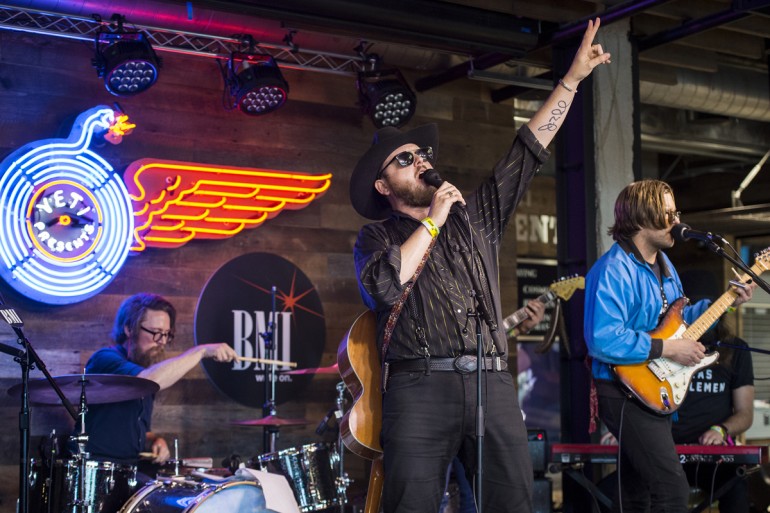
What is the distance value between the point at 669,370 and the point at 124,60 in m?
4.11

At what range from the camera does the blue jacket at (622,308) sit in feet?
15.2

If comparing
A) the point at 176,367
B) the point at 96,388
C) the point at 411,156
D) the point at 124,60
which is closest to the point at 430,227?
the point at 411,156

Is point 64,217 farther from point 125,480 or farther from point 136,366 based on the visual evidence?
point 125,480

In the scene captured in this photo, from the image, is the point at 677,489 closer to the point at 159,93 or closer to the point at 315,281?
the point at 315,281

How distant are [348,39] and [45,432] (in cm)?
376

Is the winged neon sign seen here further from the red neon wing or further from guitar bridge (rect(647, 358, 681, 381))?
guitar bridge (rect(647, 358, 681, 381))

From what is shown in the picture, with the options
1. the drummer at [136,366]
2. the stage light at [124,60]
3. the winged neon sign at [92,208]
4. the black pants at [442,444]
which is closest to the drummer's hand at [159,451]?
the drummer at [136,366]

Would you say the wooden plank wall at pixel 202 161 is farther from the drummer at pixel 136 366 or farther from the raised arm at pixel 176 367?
the raised arm at pixel 176 367

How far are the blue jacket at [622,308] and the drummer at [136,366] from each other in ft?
8.02

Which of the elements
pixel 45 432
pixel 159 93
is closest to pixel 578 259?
pixel 159 93

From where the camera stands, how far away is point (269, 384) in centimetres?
763

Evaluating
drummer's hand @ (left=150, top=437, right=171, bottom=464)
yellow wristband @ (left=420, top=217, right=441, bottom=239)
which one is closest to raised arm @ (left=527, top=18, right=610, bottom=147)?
yellow wristband @ (left=420, top=217, right=441, bottom=239)

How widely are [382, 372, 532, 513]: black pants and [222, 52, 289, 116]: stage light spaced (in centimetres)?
396

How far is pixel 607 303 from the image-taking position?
15.5ft
